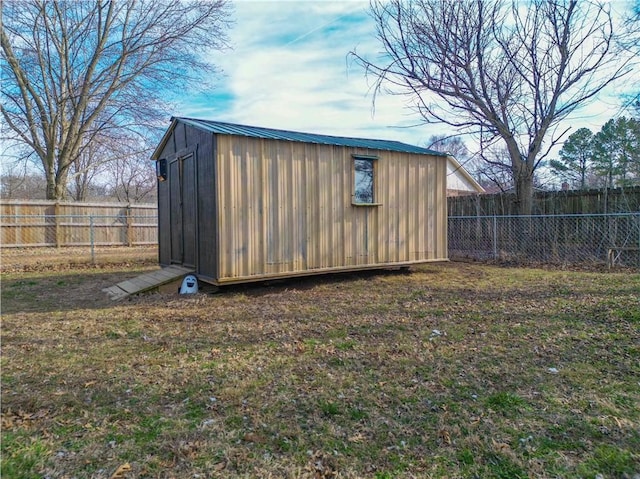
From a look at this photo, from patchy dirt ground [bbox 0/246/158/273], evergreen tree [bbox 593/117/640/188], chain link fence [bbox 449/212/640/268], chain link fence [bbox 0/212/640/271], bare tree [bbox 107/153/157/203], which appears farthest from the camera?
bare tree [bbox 107/153/157/203]

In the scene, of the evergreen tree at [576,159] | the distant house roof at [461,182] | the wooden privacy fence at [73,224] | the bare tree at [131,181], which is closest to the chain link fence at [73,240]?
the wooden privacy fence at [73,224]

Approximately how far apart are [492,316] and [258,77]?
7.79 m

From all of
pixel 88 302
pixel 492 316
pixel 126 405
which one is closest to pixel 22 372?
pixel 126 405

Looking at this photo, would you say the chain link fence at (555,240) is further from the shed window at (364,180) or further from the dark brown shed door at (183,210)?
the dark brown shed door at (183,210)

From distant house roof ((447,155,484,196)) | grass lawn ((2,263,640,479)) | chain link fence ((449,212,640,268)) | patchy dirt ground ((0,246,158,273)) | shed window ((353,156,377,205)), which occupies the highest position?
distant house roof ((447,155,484,196))

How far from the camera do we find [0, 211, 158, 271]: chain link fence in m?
9.73

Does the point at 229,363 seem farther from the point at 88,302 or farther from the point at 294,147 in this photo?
the point at 294,147

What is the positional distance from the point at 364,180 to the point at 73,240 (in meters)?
10.7

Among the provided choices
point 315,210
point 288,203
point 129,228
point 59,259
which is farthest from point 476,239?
point 129,228

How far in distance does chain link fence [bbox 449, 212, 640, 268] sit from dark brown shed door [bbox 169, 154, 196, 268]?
7.13m

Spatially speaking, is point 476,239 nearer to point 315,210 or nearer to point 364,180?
point 364,180

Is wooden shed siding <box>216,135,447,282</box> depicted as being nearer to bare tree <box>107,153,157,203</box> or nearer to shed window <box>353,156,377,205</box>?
shed window <box>353,156,377,205</box>

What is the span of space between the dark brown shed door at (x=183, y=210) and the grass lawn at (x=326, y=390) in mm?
1668

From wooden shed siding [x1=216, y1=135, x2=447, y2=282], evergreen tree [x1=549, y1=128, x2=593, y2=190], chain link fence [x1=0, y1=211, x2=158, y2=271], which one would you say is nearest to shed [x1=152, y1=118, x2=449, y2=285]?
wooden shed siding [x1=216, y1=135, x2=447, y2=282]
